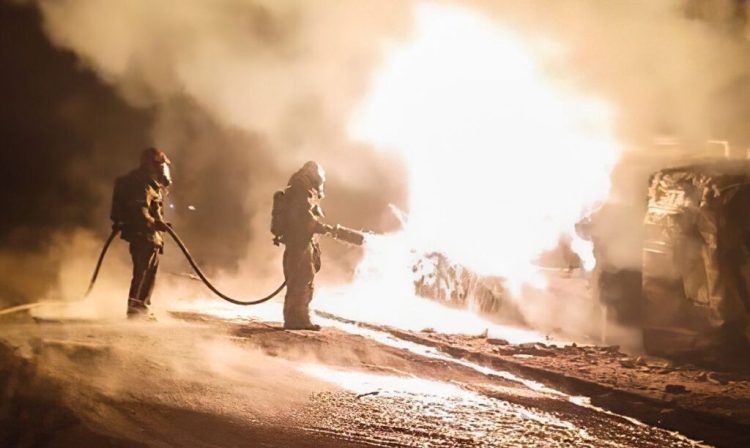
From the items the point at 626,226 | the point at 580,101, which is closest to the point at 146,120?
the point at 580,101

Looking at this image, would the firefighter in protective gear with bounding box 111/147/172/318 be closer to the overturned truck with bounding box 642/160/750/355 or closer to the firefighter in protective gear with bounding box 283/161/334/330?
the firefighter in protective gear with bounding box 283/161/334/330

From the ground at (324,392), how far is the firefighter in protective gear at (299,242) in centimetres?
37

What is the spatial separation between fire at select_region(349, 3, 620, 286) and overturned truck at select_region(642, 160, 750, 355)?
142 cm

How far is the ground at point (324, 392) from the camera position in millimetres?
3215

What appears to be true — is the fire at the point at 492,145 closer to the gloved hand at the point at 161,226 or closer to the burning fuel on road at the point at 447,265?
the burning fuel on road at the point at 447,265

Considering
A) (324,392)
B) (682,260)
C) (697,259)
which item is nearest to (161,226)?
(324,392)

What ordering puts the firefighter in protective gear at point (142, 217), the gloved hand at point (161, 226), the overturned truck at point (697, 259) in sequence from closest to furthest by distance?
the overturned truck at point (697, 259)
the firefighter in protective gear at point (142, 217)
the gloved hand at point (161, 226)

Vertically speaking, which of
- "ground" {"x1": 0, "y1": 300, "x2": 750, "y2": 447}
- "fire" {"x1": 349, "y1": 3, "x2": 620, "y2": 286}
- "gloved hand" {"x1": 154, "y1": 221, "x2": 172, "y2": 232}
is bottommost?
"ground" {"x1": 0, "y1": 300, "x2": 750, "y2": 447}

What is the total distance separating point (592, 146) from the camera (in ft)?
29.6

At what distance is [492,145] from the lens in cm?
1040

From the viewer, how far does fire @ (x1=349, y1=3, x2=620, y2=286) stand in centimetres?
939

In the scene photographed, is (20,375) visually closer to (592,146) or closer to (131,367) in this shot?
(131,367)

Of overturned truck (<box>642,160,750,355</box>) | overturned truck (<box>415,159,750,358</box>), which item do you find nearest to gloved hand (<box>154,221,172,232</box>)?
overturned truck (<box>415,159,750,358</box>)

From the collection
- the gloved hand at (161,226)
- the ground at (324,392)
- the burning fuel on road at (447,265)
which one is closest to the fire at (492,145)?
the burning fuel on road at (447,265)
